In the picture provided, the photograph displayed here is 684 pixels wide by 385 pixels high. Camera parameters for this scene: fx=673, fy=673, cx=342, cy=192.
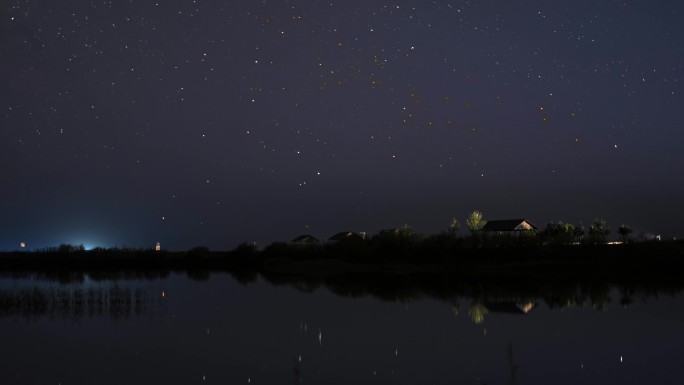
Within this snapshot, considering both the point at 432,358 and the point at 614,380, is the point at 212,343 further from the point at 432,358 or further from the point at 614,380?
the point at 614,380

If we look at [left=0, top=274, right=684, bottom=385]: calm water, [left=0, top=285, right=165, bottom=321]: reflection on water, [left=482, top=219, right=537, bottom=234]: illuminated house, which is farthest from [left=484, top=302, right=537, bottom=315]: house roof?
[left=482, top=219, right=537, bottom=234]: illuminated house

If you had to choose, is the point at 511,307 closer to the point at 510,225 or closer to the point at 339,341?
the point at 339,341

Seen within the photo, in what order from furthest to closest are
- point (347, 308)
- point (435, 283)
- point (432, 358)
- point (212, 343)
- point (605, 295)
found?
point (435, 283)
point (605, 295)
point (347, 308)
point (212, 343)
point (432, 358)

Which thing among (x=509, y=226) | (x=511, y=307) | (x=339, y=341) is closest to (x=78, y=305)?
(x=339, y=341)

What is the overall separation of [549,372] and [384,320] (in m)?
12.1

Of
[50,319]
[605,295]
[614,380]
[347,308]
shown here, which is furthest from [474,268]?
[614,380]

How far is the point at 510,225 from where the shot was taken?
117250 millimetres

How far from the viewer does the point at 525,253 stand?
232 feet

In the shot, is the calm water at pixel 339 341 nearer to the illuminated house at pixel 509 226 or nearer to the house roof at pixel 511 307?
the house roof at pixel 511 307

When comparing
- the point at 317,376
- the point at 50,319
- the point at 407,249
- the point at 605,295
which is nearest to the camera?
the point at 317,376

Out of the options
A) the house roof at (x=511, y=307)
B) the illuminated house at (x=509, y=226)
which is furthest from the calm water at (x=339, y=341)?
the illuminated house at (x=509, y=226)

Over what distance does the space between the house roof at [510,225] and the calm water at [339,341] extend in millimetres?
78619

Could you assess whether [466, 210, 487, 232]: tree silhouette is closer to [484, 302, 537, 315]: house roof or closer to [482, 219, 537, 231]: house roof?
[482, 219, 537, 231]: house roof

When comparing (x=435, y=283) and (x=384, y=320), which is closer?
(x=384, y=320)
